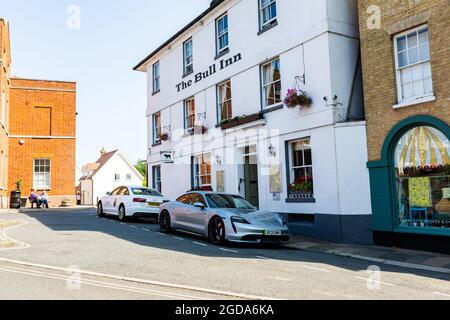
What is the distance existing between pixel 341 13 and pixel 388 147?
468 centimetres

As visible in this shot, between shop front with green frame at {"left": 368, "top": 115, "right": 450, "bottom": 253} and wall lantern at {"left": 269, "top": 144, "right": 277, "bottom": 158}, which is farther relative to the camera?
wall lantern at {"left": 269, "top": 144, "right": 277, "bottom": 158}

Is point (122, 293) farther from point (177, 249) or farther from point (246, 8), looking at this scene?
point (246, 8)

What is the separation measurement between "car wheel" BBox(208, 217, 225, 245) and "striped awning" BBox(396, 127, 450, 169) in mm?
5009

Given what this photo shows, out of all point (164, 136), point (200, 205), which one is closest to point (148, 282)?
point (200, 205)

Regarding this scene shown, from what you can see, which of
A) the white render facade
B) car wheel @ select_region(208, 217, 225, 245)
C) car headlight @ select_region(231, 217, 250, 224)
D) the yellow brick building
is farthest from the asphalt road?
the white render facade

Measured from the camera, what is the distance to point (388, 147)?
11.7 m

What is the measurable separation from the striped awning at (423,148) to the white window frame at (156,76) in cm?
1462

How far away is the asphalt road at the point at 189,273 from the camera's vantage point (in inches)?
245

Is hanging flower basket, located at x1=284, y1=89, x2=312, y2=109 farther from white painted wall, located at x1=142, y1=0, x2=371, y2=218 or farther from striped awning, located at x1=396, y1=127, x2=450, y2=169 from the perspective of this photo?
striped awning, located at x1=396, y1=127, x2=450, y2=169

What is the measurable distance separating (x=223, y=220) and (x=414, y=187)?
5053 mm

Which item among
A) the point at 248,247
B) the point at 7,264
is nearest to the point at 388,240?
the point at 248,247

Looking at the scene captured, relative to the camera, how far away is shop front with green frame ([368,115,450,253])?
10.7 metres

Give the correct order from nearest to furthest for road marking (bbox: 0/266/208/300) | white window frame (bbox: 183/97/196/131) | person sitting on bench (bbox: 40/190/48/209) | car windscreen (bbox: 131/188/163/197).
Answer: road marking (bbox: 0/266/208/300) → car windscreen (bbox: 131/188/163/197) → white window frame (bbox: 183/97/196/131) → person sitting on bench (bbox: 40/190/48/209)

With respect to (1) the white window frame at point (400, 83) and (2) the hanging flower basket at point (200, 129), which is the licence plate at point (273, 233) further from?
(2) the hanging flower basket at point (200, 129)
